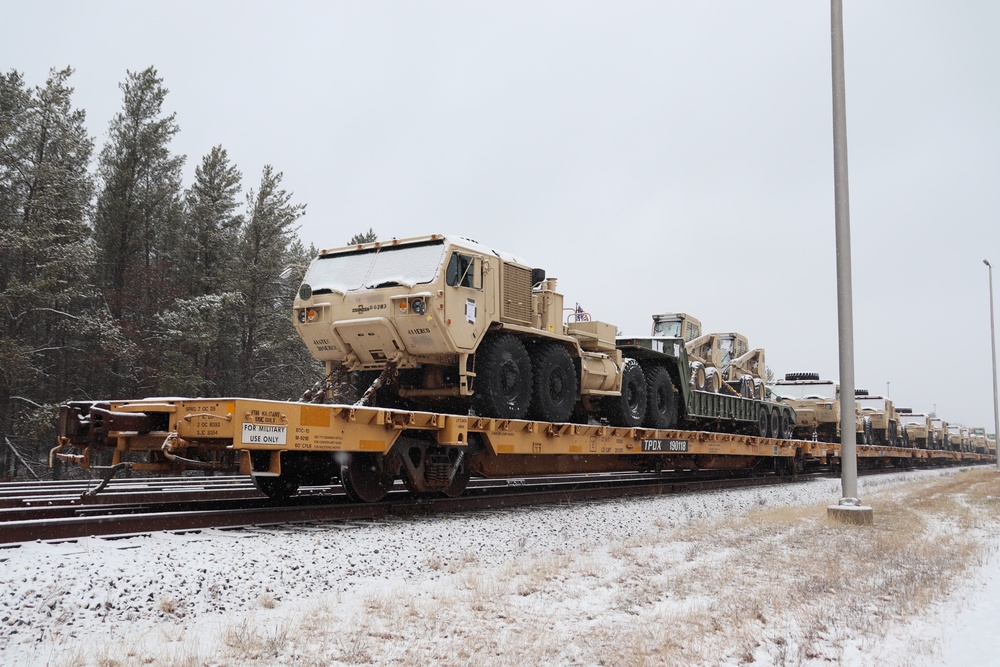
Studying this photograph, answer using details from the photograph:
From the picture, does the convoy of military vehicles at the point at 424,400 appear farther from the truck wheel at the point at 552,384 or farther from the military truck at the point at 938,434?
the military truck at the point at 938,434

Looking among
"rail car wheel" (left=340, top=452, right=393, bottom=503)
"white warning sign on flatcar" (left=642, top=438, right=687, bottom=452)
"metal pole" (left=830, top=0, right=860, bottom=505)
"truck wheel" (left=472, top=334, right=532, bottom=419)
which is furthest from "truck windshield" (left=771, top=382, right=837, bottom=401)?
"rail car wheel" (left=340, top=452, right=393, bottom=503)

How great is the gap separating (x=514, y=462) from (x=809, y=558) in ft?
14.2

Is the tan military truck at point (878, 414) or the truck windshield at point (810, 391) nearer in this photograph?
the truck windshield at point (810, 391)

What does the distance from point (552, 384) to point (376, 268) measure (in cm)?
323

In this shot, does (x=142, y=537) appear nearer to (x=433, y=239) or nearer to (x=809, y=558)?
(x=433, y=239)

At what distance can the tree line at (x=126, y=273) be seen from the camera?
74.6ft

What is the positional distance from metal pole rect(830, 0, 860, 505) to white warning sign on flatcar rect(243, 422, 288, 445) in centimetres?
802

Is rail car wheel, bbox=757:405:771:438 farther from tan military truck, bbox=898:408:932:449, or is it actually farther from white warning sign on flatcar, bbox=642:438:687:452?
tan military truck, bbox=898:408:932:449

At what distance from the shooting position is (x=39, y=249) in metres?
22.5

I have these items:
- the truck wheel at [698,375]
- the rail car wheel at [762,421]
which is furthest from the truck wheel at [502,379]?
the rail car wheel at [762,421]

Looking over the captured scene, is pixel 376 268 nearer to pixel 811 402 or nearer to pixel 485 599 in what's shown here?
pixel 485 599

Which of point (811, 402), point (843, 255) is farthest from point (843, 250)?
point (811, 402)

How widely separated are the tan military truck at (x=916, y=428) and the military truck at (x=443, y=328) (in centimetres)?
2878

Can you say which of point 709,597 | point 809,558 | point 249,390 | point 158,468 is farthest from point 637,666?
point 249,390
